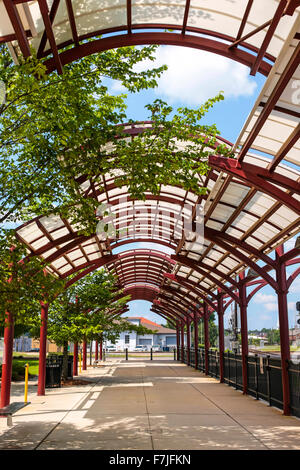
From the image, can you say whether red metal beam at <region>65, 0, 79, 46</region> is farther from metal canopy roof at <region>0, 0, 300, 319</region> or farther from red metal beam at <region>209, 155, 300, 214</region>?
red metal beam at <region>209, 155, 300, 214</region>

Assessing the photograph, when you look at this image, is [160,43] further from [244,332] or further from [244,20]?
[244,332]

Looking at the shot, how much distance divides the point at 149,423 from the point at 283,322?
200 inches

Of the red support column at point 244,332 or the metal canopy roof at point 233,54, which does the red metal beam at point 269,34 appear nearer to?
the metal canopy roof at point 233,54

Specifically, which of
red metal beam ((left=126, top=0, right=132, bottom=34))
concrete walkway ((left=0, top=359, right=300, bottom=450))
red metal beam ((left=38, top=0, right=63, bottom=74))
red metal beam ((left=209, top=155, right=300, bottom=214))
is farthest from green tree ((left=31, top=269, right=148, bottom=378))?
red metal beam ((left=38, top=0, right=63, bottom=74))

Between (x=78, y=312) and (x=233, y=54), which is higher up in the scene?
(x=233, y=54)

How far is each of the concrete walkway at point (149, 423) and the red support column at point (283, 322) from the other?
87cm

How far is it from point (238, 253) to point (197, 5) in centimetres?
953

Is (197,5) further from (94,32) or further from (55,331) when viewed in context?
(55,331)

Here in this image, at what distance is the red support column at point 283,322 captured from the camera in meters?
12.7

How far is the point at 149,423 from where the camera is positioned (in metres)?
10.7

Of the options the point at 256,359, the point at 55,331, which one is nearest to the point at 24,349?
the point at 55,331

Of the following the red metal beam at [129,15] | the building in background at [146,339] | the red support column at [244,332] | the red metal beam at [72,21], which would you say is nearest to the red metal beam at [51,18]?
the red metal beam at [72,21]

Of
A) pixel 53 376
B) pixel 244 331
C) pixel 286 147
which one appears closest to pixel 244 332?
pixel 244 331

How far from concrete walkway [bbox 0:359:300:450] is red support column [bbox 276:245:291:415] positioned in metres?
0.87
